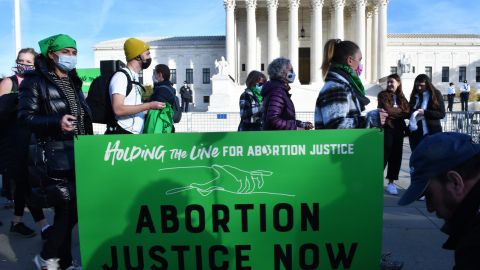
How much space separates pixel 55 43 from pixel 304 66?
59.0 m

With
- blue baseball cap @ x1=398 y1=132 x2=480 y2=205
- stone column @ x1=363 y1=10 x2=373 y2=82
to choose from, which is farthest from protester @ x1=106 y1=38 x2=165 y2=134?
stone column @ x1=363 y1=10 x2=373 y2=82

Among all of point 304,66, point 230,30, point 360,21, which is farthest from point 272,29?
point 360,21

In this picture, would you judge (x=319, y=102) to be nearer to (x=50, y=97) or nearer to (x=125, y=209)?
(x=125, y=209)

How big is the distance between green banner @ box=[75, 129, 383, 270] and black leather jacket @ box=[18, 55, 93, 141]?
55 cm

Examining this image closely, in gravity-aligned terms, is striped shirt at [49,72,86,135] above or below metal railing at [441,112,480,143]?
above

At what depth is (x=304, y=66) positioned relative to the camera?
2397 inches

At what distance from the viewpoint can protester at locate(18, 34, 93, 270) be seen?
339 cm

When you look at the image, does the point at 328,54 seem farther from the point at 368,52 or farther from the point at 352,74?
the point at 368,52

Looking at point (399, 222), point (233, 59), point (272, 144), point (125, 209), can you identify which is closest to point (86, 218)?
point (125, 209)

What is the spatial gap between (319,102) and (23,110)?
2506 millimetres

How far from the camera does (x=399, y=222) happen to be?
5344mm

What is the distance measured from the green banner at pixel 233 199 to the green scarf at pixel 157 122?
103 centimetres

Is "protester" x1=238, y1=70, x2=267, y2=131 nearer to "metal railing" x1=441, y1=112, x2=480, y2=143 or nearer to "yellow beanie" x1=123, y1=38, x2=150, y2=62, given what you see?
"yellow beanie" x1=123, y1=38, x2=150, y2=62

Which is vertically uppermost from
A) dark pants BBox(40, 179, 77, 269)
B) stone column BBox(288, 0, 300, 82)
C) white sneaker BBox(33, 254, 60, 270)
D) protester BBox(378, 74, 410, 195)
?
stone column BBox(288, 0, 300, 82)
